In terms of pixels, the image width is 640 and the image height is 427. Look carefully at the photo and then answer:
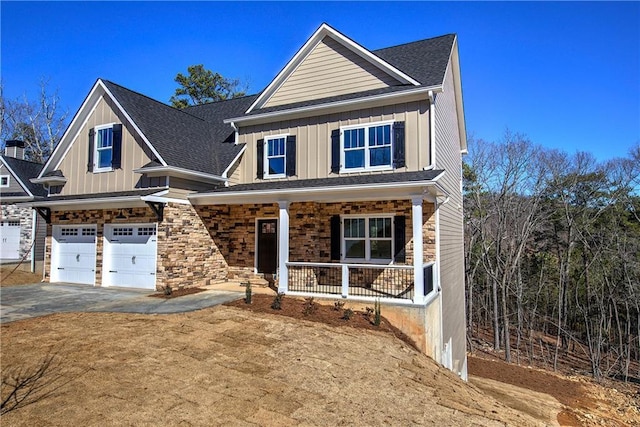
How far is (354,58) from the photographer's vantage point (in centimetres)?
1283

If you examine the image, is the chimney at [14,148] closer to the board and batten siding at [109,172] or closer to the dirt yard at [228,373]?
the board and batten siding at [109,172]

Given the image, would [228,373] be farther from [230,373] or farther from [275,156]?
[275,156]

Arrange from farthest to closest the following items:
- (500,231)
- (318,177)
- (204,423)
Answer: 1. (500,231)
2. (318,177)
3. (204,423)

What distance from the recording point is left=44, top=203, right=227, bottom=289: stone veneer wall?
11961 millimetres

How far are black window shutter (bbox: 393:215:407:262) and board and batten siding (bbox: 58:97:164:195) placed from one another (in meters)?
7.65

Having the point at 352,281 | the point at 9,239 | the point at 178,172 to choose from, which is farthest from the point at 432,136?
the point at 9,239

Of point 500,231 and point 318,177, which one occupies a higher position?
point 318,177

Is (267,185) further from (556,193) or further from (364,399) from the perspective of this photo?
(556,193)

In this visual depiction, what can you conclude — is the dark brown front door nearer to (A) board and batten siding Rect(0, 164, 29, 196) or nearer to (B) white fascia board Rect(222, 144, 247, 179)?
(B) white fascia board Rect(222, 144, 247, 179)

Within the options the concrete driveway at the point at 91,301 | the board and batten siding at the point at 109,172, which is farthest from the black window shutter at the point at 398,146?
the board and batten siding at the point at 109,172

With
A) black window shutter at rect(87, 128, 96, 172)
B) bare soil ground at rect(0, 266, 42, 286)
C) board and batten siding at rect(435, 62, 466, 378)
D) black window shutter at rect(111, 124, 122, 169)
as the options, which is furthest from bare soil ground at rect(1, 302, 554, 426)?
bare soil ground at rect(0, 266, 42, 286)

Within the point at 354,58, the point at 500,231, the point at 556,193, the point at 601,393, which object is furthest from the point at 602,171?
the point at 354,58

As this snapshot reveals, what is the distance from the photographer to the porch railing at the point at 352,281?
33.4ft

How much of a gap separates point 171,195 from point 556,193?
26.1 meters
